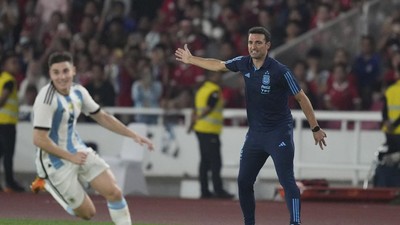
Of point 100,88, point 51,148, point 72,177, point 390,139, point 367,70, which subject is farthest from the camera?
point 100,88

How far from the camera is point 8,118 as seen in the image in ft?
71.9

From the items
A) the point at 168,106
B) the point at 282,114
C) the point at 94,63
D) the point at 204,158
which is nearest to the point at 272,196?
the point at 204,158

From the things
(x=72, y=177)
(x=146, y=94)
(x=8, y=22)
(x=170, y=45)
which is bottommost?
(x=72, y=177)

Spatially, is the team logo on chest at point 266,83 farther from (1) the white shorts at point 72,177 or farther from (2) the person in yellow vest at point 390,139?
(2) the person in yellow vest at point 390,139

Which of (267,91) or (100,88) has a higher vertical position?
(267,91)

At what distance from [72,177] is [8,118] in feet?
28.4

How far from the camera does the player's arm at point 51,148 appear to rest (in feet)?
43.2

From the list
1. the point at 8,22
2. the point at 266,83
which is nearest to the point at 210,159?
the point at 266,83

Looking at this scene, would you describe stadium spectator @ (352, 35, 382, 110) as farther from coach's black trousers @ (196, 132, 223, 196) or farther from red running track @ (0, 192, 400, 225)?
red running track @ (0, 192, 400, 225)

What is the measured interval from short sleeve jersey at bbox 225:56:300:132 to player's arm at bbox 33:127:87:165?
6.44ft

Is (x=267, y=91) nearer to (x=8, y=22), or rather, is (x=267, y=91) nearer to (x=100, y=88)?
(x=100, y=88)

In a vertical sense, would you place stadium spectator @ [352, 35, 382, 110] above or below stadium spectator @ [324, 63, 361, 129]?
above

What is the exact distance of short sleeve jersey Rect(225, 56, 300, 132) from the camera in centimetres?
1384

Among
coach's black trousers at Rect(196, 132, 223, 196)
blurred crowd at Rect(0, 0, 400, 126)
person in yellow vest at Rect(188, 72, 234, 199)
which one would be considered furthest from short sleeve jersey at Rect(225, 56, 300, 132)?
blurred crowd at Rect(0, 0, 400, 126)
